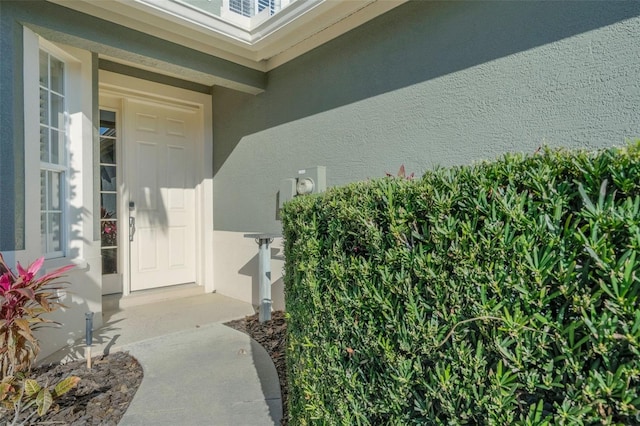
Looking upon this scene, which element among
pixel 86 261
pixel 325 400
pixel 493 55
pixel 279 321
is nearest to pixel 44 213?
pixel 86 261

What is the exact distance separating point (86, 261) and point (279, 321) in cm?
247

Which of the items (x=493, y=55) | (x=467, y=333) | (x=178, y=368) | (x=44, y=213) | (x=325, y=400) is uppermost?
(x=493, y=55)

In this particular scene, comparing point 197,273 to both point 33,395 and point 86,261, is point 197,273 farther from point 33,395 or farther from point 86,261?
point 33,395

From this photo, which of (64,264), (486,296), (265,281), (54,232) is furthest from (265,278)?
(486,296)

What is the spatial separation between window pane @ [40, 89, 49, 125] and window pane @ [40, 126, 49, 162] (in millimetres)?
85

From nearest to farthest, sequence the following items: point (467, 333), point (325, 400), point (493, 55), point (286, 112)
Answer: point (467, 333) → point (325, 400) → point (493, 55) → point (286, 112)

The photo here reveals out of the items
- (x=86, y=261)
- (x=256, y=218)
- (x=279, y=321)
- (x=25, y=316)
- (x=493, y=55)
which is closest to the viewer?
(x=25, y=316)

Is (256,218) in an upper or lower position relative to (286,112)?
lower

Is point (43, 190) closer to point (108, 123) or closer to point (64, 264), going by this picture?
point (64, 264)

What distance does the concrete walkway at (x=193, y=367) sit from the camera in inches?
103

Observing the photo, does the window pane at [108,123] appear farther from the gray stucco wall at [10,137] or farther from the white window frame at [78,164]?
the gray stucco wall at [10,137]

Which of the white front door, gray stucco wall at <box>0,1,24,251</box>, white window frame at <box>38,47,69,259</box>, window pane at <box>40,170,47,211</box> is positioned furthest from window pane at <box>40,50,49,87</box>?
the white front door

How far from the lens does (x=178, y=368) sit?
3363mm

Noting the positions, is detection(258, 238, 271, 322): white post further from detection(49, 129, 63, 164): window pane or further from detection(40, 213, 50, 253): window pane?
detection(49, 129, 63, 164): window pane
